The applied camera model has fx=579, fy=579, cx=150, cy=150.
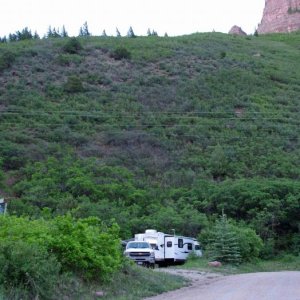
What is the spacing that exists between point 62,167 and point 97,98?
16937mm

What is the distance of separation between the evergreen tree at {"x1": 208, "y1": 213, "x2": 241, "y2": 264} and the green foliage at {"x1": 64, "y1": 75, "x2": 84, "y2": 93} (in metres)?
30.5

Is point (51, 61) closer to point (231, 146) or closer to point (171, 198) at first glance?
point (231, 146)

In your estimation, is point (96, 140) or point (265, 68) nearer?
point (96, 140)

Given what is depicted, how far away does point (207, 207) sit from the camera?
3800 centimetres

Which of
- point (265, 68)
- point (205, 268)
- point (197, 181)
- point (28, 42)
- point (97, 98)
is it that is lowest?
point (205, 268)

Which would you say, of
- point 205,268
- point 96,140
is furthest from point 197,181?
point 205,268

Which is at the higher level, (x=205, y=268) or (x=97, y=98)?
(x=97, y=98)

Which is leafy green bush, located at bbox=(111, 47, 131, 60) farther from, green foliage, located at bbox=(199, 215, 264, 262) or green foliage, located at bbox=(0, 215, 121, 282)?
green foliage, located at bbox=(0, 215, 121, 282)

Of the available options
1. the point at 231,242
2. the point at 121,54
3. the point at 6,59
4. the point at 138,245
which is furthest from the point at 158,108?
the point at 138,245

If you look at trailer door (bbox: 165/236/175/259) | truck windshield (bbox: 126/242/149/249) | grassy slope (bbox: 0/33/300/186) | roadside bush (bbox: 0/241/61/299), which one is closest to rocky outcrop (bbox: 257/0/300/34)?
grassy slope (bbox: 0/33/300/186)

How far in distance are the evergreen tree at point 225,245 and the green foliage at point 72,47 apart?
4419cm

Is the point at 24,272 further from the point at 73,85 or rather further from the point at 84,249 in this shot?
the point at 73,85

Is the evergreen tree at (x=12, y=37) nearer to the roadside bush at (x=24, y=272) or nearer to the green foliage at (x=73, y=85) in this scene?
the green foliage at (x=73, y=85)

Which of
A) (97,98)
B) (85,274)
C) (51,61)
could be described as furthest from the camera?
(51,61)
